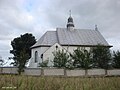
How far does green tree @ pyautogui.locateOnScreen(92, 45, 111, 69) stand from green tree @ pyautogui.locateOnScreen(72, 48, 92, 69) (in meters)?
1.16

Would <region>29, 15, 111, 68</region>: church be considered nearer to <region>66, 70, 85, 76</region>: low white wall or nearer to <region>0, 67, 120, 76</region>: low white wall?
<region>0, 67, 120, 76</region>: low white wall

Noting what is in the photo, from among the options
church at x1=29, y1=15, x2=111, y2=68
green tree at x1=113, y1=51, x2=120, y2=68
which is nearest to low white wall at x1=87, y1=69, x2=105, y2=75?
green tree at x1=113, y1=51, x2=120, y2=68

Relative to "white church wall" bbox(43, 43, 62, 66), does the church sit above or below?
above

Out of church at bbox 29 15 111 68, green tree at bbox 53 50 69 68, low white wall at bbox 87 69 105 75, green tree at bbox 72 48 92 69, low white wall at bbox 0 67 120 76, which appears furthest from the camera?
church at bbox 29 15 111 68

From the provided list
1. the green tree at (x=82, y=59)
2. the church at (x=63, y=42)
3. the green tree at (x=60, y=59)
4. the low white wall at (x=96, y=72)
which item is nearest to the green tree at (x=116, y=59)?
the green tree at (x=82, y=59)

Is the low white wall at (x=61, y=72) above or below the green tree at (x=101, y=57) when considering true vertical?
below

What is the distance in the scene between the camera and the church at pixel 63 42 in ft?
166

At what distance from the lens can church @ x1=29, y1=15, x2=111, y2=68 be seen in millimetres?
50588

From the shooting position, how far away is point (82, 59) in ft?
149

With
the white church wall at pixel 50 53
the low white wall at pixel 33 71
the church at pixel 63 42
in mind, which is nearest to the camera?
the low white wall at pixel 33 71

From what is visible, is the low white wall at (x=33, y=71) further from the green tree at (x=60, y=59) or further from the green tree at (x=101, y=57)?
the green tree at (x=101, y=57)

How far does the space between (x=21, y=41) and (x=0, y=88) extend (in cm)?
6349

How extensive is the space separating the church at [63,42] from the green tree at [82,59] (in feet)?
16.4

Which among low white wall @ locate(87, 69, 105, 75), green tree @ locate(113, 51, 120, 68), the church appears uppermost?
the church
